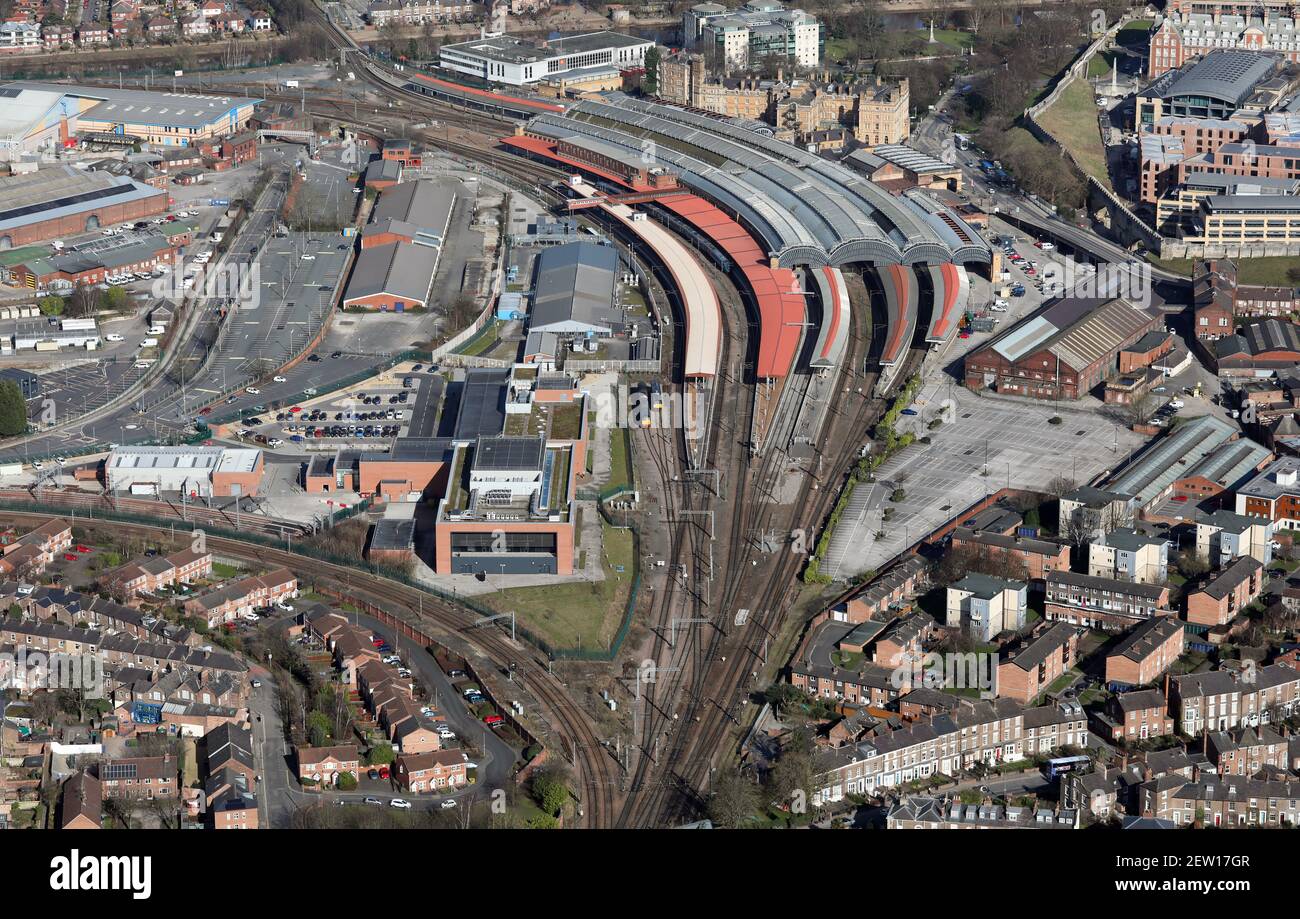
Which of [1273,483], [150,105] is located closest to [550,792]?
[1273,483]

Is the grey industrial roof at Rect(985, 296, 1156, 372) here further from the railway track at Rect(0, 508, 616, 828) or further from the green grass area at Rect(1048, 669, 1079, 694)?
the railway track at Rect(0, 508, 616, 828)

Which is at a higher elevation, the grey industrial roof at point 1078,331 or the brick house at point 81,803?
the grey industrial roof at point 1078,331

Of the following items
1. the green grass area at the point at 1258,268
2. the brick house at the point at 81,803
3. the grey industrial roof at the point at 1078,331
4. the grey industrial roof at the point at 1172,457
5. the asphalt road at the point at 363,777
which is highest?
the green grass area at the point at 1258,268

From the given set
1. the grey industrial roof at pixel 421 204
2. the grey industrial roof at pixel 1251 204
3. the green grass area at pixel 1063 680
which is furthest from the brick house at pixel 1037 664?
the grey industrial roof at pixel 421 204

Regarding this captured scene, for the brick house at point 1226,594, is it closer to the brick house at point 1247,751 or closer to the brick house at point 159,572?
the brick house at point 1247,751

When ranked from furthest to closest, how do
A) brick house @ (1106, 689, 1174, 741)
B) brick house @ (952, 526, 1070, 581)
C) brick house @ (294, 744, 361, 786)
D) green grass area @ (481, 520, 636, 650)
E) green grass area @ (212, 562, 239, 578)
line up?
green grass area @ (212, 562, 239, 578)
brick house @ (952, 526, 1070, 581)
green grass area @ (481, 520, 636, 650)
brick house @ (1106, 689, 1174, 741)
brick house @ (294, 744, 361, 786)

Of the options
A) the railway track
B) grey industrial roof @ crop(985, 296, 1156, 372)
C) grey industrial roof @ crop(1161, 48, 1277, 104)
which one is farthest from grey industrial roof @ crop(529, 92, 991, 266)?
the railway track
